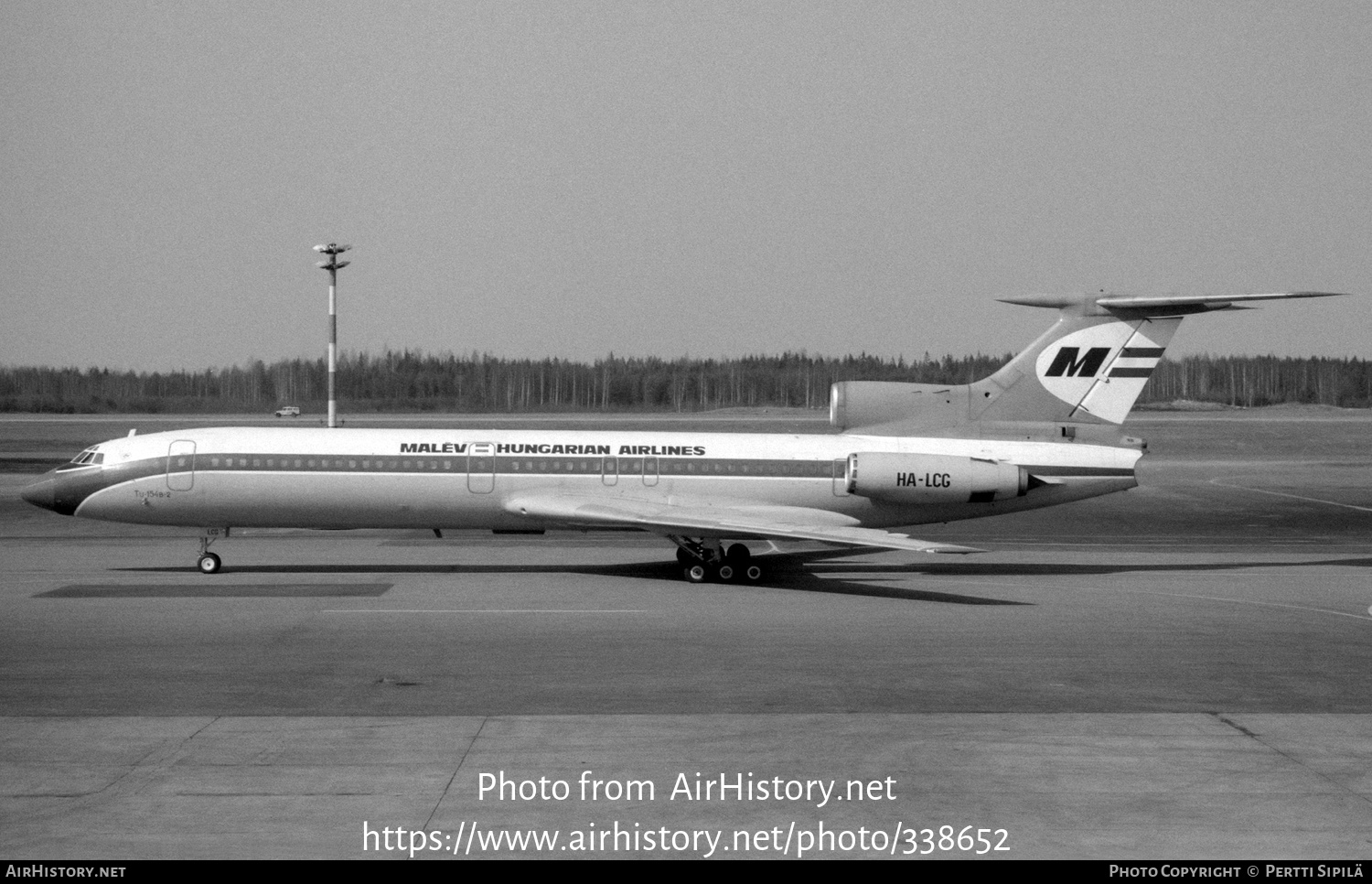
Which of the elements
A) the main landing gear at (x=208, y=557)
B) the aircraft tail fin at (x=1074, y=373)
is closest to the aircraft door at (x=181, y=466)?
the main landing gear at (x=208, y=557)

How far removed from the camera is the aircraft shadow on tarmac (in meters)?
26.4

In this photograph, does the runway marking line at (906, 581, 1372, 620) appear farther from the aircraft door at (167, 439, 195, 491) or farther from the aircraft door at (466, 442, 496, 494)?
the aircraft door at (167, 439, 195, 491)

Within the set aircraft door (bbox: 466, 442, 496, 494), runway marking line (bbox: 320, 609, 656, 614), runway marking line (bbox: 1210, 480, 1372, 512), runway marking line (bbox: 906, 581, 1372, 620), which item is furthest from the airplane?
runway marking line (bbox: 1210, 480, 1372, 512)

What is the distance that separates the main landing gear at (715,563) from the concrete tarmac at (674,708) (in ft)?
2.05

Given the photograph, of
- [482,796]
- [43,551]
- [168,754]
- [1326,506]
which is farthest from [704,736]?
[1326,506]

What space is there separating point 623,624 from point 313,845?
35.8ft

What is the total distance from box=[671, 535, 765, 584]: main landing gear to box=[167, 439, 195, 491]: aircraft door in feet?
32.6

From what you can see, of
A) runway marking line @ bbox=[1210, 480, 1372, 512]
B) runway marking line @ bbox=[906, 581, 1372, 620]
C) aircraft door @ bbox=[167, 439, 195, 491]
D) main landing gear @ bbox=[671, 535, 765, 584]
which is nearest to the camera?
runway marking line @ bbox=[906, 581, 1372, 620]

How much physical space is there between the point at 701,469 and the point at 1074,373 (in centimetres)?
812

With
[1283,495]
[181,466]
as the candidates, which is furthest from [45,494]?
[1283,495]

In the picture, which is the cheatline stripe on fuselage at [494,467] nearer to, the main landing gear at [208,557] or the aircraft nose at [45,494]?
the aircraft nose at [45,494]

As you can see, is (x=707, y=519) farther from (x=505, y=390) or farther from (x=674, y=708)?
(x=505, y=390)

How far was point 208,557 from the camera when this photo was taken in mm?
27422

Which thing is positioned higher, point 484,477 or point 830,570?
point 484,477
